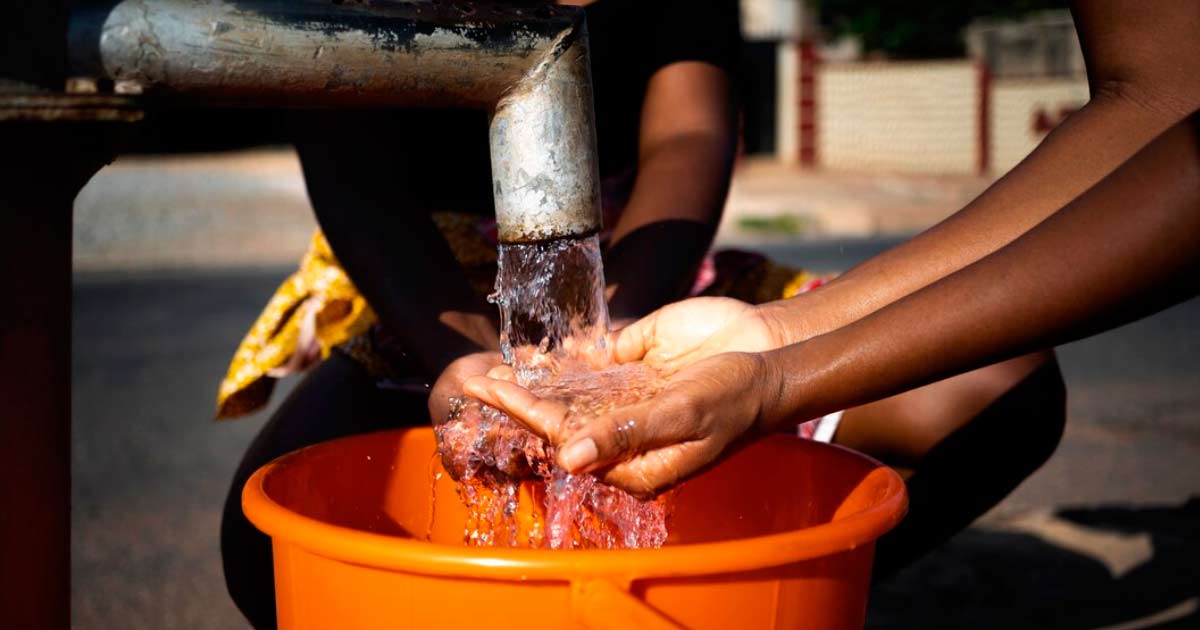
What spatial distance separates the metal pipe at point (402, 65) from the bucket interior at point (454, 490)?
339mm

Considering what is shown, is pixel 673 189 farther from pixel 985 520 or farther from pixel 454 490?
pixel 985 520

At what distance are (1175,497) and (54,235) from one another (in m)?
2.66

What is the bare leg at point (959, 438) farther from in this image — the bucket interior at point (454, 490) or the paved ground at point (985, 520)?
the paved ground at point (985, 520)

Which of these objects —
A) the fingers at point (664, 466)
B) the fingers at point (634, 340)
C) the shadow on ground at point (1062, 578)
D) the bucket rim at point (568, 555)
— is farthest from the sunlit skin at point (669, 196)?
the shadow on ground at point (1062, 578)

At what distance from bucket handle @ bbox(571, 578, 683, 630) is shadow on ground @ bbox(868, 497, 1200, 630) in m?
1.36

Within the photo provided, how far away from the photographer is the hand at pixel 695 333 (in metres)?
1.34

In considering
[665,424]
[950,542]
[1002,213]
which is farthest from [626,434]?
[950,542]

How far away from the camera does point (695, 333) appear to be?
139 cm

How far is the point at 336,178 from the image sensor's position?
1.79 metres

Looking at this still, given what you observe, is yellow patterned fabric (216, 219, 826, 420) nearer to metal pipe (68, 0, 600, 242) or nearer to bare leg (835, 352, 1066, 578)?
bare leg (835, 352, 1066, 578)

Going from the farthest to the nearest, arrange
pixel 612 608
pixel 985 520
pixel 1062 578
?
pixel 985 520, pixel 1062 578, pixel 612 608

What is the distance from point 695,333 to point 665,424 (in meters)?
0.35

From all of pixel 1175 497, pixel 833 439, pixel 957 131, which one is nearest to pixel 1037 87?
pixel 957 131

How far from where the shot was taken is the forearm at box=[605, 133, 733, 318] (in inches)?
66.7
